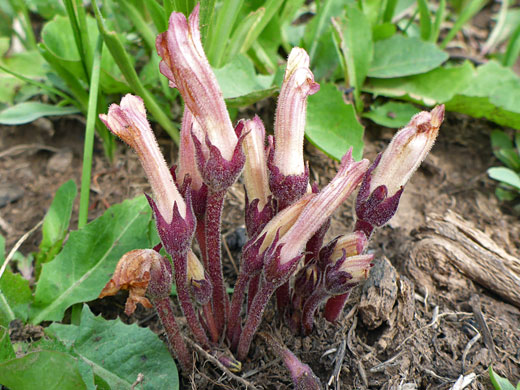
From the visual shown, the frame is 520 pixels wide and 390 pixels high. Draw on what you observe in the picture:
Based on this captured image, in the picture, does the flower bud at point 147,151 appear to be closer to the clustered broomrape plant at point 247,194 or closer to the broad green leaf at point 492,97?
the clustered broomrape plant at point 247,194

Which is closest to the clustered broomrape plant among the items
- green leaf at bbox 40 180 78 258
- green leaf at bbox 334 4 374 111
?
green leaf at bbox 40 180 78 258

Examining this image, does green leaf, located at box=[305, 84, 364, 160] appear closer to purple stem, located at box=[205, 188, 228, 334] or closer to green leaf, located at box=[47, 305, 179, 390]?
purple stem, located at box=[205, 188, 228, 334]

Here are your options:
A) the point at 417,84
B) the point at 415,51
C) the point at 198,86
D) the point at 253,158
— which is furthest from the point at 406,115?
the point at 198,86

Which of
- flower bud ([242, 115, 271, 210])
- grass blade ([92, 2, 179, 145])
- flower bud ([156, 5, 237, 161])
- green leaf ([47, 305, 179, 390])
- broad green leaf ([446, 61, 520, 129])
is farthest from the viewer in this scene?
broad green leaf ([446, 61, 520, 129])

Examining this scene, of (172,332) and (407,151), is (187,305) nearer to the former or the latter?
(172,332)

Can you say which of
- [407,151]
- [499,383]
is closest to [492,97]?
[407,151]

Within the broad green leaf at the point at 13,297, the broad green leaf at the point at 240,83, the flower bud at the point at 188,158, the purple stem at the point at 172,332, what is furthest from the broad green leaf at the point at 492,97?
the broad green leaf at the point at 13,297
